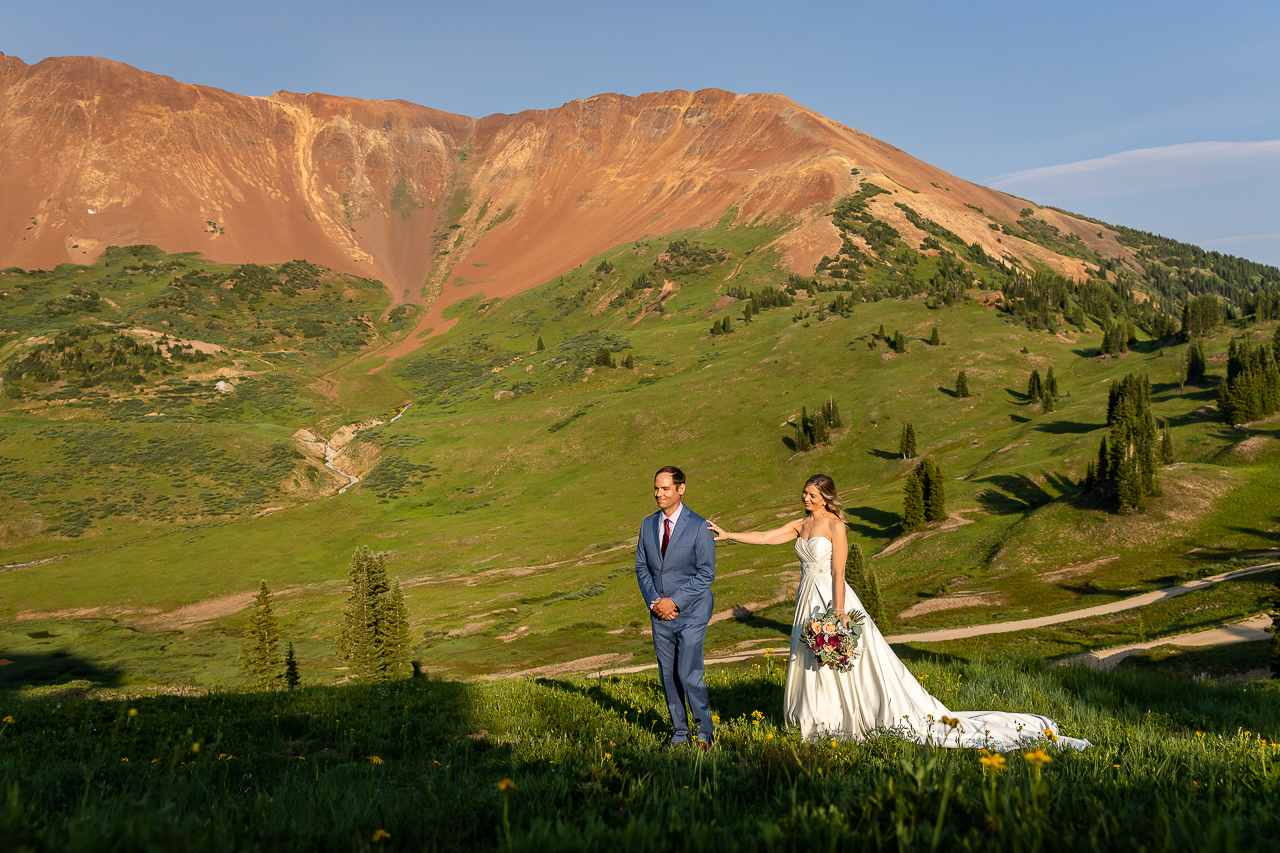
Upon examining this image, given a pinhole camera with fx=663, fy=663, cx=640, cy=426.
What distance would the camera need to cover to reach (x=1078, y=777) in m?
4.30

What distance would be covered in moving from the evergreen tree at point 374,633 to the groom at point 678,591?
26.6 meters

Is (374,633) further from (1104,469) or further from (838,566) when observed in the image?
(1104,469)

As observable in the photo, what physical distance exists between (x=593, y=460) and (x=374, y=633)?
7051cm

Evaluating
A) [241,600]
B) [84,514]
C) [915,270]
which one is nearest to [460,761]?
[241,600]

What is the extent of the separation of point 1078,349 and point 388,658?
118 m

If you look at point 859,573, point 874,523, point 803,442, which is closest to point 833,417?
point 803,442

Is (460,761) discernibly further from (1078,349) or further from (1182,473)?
(1078,349)

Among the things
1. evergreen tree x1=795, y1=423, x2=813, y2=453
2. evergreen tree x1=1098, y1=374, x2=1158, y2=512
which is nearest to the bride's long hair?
evergreen tree x1=1098, y1=374, x2=1158, y2=512

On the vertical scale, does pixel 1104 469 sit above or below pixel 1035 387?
below

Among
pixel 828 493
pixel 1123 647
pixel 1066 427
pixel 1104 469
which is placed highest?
pixel 828 493

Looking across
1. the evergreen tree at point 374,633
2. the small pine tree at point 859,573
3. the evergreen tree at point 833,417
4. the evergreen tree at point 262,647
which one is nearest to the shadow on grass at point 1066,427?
the evergreen tree at point 833,417

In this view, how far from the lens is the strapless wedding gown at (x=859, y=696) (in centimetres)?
746

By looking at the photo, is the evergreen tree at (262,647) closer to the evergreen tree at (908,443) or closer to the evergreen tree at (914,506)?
the evergreen tree at (914,506)

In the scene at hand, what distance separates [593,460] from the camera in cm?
10206
